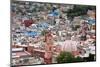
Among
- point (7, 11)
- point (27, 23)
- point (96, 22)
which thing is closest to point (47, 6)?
point (27, 23)

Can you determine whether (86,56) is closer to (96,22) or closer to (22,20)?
(96,22)

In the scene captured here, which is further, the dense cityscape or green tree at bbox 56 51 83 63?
green tree at bbox 56 51 83 63

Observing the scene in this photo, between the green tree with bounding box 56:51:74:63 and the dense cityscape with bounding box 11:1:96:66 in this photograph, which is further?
the green tree with bounding box 56:51:74:63

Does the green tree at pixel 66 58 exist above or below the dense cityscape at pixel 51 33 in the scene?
below

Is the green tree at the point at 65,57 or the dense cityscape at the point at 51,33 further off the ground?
the dense cityscape at the point at 51,33

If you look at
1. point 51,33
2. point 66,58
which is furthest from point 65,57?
point 51,33

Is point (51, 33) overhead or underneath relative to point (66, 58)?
overhead

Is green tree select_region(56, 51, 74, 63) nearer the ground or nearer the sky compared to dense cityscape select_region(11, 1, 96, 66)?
nearer the ground

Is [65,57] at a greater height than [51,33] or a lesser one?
lesser

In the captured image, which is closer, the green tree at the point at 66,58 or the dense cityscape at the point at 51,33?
the dense cityscape at the point at 51,33

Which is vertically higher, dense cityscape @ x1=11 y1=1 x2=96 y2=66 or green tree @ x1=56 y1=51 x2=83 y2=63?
dense cityscape @ x1=11 y1=1 x2=96 y2=66

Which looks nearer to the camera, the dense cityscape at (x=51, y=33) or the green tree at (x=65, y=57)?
the dense cityscape at (x=51, y=33)

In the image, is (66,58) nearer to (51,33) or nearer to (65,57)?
(65,57)
